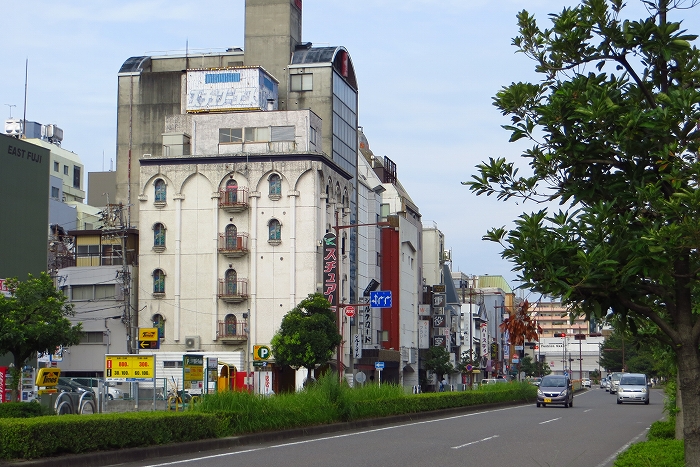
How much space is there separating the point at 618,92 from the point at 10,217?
47.1m

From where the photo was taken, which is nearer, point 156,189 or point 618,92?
point 618,92

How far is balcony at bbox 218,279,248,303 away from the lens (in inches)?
2334

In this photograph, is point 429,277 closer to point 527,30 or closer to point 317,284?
point 317,284

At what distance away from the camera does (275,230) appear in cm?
5988

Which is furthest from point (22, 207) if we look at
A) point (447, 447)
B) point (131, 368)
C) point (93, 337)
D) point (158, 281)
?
point (447, 447)

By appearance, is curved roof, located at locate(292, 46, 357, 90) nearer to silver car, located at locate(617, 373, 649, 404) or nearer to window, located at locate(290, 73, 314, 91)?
window, located at locate(290, 73, 314, 91)

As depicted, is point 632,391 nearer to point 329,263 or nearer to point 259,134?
point 329,263

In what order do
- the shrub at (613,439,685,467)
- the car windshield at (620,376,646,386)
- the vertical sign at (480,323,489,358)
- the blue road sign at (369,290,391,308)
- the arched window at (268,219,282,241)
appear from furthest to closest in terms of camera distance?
the vertical sign at (480,323,489,358)
the arched window at (268,219,282,241)
the car windshield at (620,376,646,386)
the blue road sign at (369,290,391,308)
the shrub at (613,439,685,467)

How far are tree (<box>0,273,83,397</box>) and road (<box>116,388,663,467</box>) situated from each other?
13985 millimetres

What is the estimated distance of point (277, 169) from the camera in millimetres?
59781

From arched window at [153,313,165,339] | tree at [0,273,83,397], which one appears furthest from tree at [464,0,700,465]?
arched window at [153,313,165,339]

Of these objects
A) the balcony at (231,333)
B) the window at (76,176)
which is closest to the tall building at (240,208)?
the balcony at (231,333)

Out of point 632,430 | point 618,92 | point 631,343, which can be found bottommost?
point 632,430

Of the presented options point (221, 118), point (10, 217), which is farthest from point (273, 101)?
point (10, 217)
